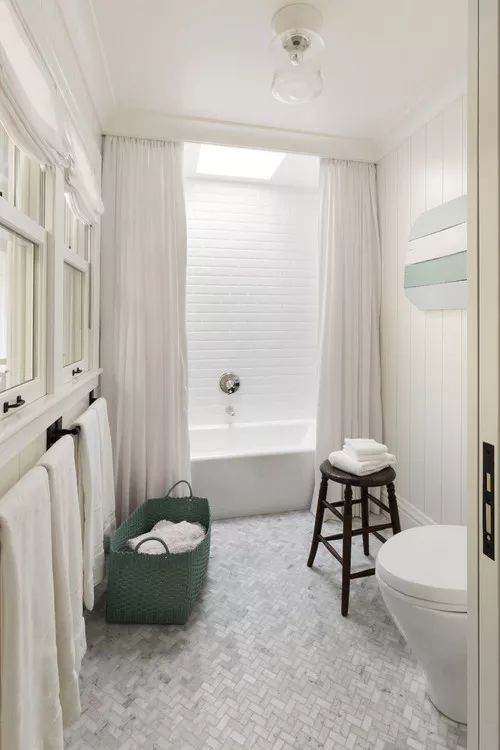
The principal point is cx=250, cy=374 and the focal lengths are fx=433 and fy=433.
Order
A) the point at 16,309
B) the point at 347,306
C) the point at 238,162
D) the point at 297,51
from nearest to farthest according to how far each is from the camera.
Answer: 1. the point at 16,309
2. the point at 297,51
3. the point at 347,306
4. the point at 238,162

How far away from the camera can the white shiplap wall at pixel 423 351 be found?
2.25m

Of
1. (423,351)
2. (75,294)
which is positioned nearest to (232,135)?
(75,294)

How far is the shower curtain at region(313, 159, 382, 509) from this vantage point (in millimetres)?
2920

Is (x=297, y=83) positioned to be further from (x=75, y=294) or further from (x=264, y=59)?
(x=75, y=294)

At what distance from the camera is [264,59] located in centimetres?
202

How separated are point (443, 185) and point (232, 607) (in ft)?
7.83

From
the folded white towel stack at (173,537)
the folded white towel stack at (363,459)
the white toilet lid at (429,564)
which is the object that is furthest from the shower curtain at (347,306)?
the white toilet lid at (429,564)

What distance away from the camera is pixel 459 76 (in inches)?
83.8

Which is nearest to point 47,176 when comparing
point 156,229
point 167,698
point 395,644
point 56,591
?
point 156,229

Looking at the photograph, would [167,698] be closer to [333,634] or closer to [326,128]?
[333,634]

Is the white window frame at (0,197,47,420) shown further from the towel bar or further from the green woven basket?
the green woven basket

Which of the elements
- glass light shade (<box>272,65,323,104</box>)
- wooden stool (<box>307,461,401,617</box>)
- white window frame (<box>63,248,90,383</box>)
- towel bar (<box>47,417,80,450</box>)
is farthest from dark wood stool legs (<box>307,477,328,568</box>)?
glass light shade (<box>272,65,323,104</box>)

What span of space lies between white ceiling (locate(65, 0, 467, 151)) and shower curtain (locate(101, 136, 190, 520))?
34cm

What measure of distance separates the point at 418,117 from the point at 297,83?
3.12ft
